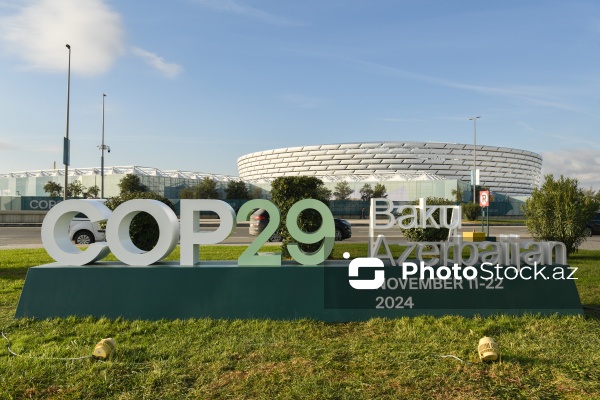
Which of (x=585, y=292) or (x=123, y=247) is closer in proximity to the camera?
(x=123, y=247)

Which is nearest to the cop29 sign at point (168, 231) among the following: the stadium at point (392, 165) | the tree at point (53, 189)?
the tree at point (53, 189)

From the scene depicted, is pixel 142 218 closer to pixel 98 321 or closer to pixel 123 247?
pixel 123 247

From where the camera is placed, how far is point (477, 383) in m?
4.38

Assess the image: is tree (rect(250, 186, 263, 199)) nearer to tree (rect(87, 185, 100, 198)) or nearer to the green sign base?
tree (rect(87, 185, 100, 198))

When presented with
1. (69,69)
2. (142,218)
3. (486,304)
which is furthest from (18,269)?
(69,69)

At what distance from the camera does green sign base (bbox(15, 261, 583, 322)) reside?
6.53m

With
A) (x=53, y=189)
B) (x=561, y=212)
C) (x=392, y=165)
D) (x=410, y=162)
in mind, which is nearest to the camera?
(x=561, y=212)

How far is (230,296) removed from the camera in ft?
21.5

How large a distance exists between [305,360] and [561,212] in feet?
33.2

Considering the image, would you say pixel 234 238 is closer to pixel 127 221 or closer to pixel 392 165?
pixel 127 221

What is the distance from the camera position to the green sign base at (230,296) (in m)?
6.53

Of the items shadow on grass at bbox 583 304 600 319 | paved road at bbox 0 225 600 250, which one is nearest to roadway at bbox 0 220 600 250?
paved road at bbox 0 225 600 250

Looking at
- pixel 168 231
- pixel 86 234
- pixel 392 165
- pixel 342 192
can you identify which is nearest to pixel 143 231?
pixel 168 231

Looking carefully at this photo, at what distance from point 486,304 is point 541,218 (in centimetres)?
707
